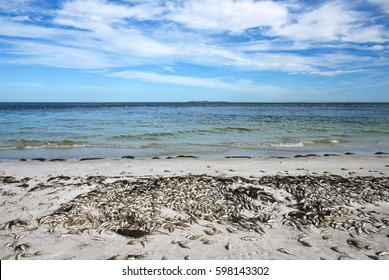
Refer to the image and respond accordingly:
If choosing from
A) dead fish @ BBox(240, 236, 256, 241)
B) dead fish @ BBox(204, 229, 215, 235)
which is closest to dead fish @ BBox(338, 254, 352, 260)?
dead fish @ BBox(240, 236, 256, 241)

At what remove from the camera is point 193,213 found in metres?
7.36

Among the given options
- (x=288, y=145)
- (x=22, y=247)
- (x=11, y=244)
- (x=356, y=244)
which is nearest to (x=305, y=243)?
(x=356, y=244)

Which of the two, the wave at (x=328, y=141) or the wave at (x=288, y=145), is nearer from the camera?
the wave at (x=288, y=145)

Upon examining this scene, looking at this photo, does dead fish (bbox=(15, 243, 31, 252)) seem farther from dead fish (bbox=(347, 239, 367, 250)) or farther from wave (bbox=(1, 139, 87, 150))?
wave (bbox=(1, 139, 87, 150))

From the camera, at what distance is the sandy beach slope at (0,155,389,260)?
571 centimetres

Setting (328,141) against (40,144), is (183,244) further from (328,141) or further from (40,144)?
(328,141)

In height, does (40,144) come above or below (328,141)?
below

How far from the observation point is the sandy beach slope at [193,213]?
5711 millimetres

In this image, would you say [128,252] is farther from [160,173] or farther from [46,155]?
[46,155]

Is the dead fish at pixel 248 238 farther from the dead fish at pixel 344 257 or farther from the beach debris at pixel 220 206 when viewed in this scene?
the dead fish at pixel 344 257

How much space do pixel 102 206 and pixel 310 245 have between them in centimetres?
568

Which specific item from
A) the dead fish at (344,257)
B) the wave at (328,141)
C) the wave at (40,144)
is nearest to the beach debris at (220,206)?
the dead fish at (344,257)

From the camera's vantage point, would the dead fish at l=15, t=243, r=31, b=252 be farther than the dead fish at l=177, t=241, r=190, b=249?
No

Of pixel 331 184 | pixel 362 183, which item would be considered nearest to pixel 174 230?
pixel 331 184
